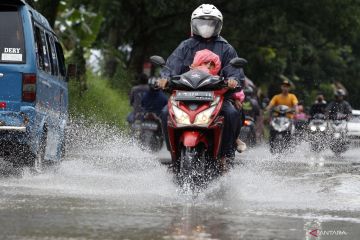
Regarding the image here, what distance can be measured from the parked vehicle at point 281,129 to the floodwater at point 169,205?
913 cm

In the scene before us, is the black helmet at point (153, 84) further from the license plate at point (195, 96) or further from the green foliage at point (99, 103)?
the green foliage at point (99, 103)

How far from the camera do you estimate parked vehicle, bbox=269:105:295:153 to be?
24172mm

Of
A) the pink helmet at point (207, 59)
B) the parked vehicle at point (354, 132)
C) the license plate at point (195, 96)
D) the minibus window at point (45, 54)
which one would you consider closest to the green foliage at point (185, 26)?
the parked vehicle at point (354, 132)

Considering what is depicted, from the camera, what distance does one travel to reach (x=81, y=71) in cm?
2836

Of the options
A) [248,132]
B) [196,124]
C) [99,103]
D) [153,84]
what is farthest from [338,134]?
[196,124]

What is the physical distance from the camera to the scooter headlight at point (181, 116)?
33.7ft

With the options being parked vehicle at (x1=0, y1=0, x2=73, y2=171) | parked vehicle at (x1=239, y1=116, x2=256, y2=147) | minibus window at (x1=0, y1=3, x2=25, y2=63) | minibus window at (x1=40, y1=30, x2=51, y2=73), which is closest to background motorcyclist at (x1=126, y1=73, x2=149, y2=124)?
parked vehicle at (x1=239, y1=116, x2=256, y2=147)

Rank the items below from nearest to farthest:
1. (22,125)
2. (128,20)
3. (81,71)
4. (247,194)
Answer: (247,194) → (22,125) → (81,71) → (128,20)

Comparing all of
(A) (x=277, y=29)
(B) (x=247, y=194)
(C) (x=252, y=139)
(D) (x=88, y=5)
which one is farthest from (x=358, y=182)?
(A) (x=277, y=29)

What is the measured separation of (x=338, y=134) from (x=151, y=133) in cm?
600

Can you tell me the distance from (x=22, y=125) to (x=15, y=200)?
2.68 meters

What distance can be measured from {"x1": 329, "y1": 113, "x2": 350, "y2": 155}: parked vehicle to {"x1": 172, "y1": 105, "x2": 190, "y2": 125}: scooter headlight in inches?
559

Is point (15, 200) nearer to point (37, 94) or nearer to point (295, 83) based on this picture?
point (37, 94)

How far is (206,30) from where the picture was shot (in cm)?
1110
